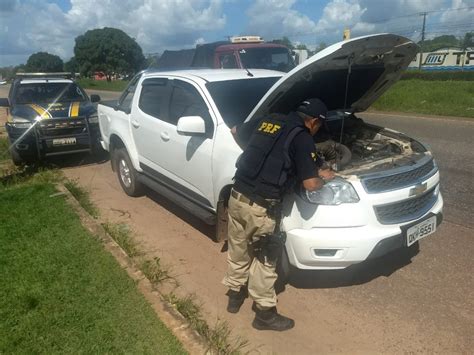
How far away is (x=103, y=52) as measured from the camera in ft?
243

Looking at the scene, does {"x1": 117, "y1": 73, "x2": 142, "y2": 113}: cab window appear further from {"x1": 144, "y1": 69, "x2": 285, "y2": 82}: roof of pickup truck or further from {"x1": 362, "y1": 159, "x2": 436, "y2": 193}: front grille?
{"x1": 362, "y1": 159, "x2": 436, "y2": 193}: front grille

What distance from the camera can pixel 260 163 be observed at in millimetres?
2879

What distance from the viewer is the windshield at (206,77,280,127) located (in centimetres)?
407

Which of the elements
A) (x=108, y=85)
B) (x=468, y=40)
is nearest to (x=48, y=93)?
(x=108, y=85)

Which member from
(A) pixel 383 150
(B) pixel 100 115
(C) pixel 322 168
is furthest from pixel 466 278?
(B) pixel 100 115

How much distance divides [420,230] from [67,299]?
2910mm

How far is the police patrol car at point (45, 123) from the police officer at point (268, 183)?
5508 mm

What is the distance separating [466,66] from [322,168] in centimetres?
3960

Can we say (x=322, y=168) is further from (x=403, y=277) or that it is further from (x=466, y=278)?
(x=466, y=278)

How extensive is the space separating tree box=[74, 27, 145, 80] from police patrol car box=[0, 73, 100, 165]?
67969 millimetres

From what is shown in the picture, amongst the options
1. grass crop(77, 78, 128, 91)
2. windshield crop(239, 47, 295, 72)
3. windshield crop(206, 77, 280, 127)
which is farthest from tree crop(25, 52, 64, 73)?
windshield crop(206, 77, 280, 127)

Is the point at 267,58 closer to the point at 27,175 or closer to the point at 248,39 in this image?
the point at 248,39

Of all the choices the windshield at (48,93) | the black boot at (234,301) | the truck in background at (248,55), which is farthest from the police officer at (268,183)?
the truck in background at (248,55)

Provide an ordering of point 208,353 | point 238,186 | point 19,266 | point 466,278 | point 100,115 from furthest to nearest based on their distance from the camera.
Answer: point 100,115, point 19,266, point 466,278, point 238,186, point 208,353
